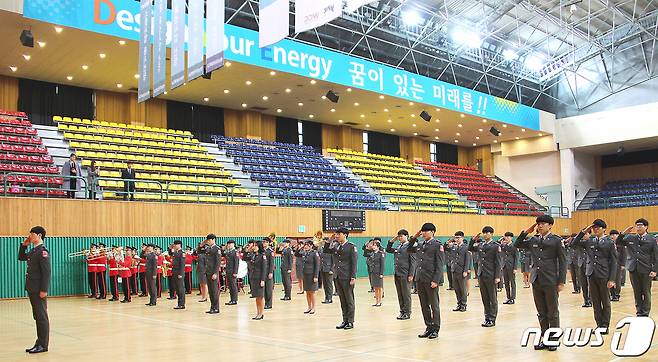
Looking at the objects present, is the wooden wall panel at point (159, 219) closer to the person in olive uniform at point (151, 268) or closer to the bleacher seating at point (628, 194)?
the person in olive uniform at point (151, 268)

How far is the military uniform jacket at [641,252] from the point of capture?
10.9m

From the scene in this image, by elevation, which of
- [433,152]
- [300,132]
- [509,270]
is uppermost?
[300,132]

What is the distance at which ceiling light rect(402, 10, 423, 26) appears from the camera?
30.6 meters

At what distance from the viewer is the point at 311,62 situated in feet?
79.7

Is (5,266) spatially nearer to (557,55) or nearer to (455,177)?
(455,177)

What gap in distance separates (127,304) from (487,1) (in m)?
22.8

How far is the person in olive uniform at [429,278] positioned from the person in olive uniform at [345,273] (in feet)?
4.00

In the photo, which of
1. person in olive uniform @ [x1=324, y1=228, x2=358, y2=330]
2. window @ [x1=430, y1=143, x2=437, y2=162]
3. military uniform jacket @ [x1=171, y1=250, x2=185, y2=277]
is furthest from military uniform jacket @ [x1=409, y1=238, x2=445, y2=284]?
window @ [x1=430, y1=143, x2=437, y2=162]

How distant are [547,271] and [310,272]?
7302 millimetres

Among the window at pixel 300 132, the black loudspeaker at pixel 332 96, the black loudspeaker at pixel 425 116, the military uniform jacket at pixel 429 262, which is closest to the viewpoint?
the military uniform jacket at pixel 429 262

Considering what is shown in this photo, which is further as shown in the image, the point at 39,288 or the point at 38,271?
the point at 38,271

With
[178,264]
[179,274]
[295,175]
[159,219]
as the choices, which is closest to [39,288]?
[179,274]

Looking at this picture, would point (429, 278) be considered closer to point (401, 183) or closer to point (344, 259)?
point (344, 259)

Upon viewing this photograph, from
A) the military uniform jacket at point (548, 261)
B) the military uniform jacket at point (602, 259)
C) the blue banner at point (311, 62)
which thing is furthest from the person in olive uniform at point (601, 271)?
the blue banner at point (311, 62)
